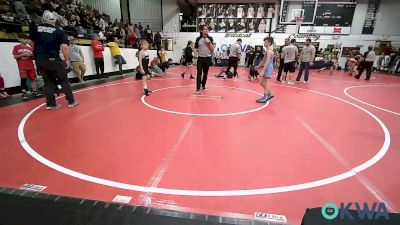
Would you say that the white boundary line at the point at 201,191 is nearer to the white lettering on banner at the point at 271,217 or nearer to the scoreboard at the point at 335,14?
the white lettering on banner at the point at 271,217

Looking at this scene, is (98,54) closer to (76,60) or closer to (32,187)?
(76,60)

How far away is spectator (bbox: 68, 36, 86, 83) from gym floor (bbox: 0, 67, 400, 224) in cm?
337

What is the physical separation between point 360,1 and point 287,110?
1866 centimetres

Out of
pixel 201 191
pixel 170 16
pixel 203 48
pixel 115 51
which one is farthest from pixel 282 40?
pixel 201 191

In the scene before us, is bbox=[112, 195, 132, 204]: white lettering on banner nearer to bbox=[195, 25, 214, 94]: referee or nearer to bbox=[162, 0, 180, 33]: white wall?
bbox=[195, 25, 214, 94]: referee

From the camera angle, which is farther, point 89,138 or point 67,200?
point 89,138

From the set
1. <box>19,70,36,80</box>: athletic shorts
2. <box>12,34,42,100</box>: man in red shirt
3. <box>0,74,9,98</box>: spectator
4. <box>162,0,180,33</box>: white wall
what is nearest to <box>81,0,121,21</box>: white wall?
<box>162,0,180,33</box>: white wall

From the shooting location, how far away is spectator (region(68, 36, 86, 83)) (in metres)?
8.30

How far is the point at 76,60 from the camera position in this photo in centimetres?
844

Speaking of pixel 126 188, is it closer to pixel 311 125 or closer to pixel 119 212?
pixel 119 212

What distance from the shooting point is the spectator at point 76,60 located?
8305 mm

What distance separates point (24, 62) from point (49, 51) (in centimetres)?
199

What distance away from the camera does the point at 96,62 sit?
9.73 m

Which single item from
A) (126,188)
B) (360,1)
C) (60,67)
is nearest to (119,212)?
(126,188)
